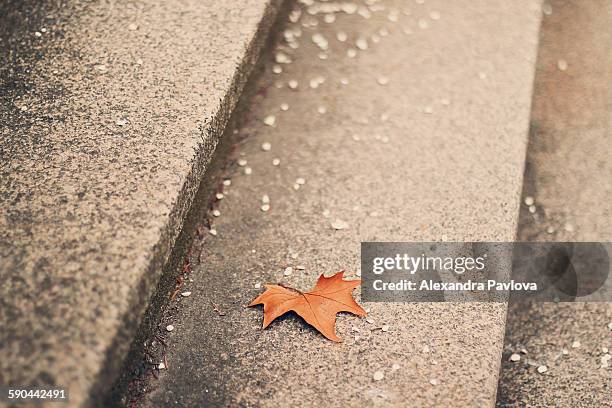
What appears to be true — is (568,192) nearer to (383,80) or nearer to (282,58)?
(383,80)

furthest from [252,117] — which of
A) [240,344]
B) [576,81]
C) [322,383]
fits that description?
[576,81]

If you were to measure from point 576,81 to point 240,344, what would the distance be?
6.60 ft

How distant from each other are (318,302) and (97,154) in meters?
0.81

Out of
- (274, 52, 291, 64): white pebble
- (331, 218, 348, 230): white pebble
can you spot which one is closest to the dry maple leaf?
(331, 218, 348, 230): white pebble

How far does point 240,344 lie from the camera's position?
1713 mm

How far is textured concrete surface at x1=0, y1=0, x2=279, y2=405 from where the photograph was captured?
137 cm

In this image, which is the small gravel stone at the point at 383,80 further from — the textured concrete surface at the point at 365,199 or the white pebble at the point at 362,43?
the white pebble at the point at 362,43

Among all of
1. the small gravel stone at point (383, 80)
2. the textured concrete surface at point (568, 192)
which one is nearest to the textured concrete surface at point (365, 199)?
the small gravel stone at point (383, 80)

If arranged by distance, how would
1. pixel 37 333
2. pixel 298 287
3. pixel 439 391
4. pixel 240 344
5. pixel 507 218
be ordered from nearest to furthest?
pixel 37 333 → pixel 439 391 → pixel 240 344 → pixel 298 287 → pixel 507 218

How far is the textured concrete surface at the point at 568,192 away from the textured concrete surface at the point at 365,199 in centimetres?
23

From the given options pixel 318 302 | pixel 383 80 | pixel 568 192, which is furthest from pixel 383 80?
pixel 318 302

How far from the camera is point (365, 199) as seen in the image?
80.4 inches

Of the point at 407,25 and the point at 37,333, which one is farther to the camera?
the point at 407,25

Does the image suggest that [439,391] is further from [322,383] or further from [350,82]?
[350,82]
